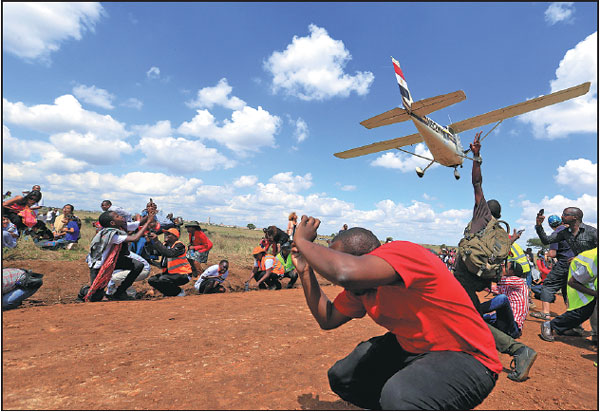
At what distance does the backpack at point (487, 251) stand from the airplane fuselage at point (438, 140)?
44.2 ft

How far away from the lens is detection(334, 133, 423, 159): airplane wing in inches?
936

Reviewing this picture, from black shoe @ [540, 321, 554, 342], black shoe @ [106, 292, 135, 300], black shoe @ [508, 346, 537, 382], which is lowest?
black shoe @ [106, 292, 135, 300]

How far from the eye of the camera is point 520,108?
733 inches

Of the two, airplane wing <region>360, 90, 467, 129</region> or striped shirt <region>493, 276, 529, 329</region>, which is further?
airplane wing <region>360, 90, 467, 129</region>

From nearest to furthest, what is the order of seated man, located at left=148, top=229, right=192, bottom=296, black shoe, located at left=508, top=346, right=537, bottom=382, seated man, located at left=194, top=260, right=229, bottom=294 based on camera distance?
black shoe, located at left=508, top=346, right=537, bottom=382 < seated man, located at left=148, top=229, right=192, bottom=296 < seated man, located at left=194, top=260, right=229, bottom=294

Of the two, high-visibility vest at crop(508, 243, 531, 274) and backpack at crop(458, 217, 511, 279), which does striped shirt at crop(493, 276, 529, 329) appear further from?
backpack at crop(458, 217, 511, 279)

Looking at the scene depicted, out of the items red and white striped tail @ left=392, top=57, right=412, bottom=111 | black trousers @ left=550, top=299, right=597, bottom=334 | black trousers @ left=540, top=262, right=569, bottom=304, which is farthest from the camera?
red and white striped tail @ left=392, top=57, right=412, bottom=111

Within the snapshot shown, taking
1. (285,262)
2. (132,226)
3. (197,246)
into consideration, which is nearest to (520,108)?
(285,262)

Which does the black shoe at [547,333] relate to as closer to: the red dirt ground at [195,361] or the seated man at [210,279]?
the red dirt ground at [195,361]

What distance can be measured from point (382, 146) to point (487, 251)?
21.3 metres

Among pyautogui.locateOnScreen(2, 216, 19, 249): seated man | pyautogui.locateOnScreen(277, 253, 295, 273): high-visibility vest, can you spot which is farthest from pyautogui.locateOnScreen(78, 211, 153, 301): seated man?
pyautogui.locateOnScreen(277, 253, 295, 273): high-visibility vest

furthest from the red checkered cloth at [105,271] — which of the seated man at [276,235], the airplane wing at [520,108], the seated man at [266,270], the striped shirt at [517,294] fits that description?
the airplane wing at [520,108]

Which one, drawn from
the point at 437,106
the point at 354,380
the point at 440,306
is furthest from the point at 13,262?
the point at 437,106

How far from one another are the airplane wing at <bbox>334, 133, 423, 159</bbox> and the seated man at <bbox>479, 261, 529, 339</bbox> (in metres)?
19.3
